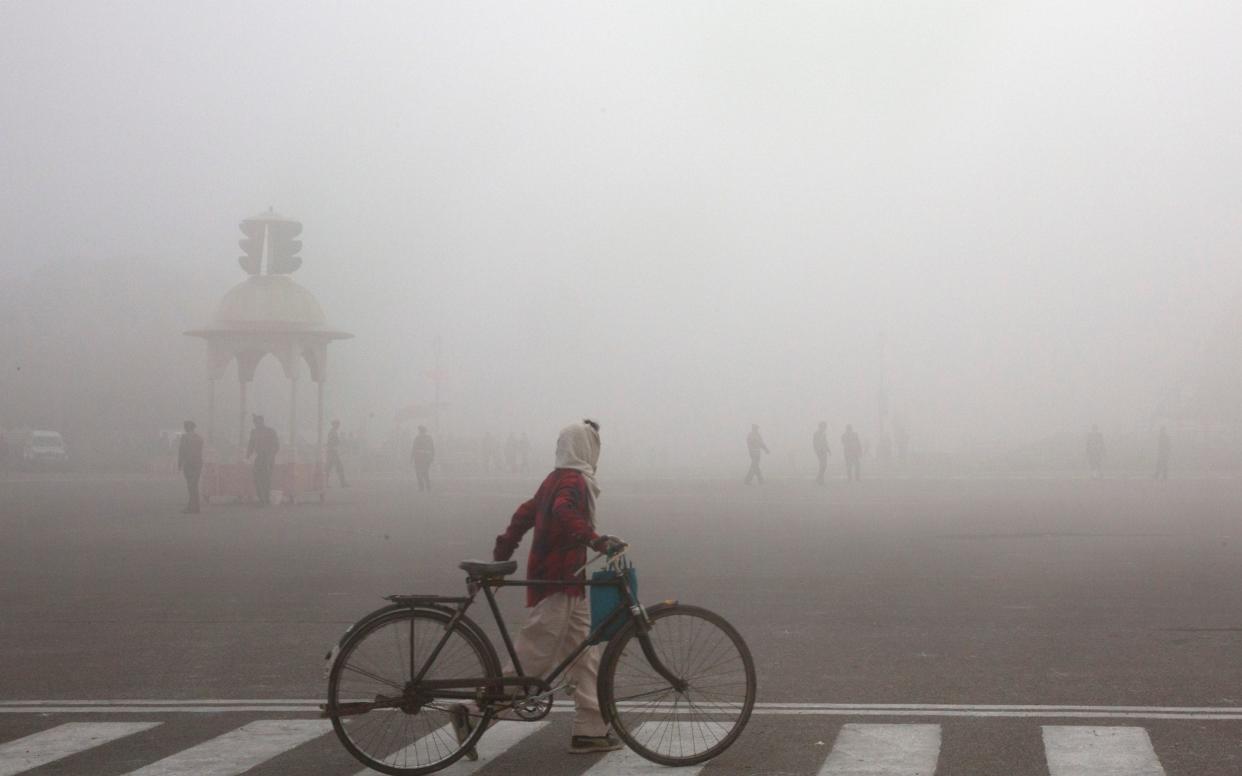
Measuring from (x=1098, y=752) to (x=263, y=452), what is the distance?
27359mm

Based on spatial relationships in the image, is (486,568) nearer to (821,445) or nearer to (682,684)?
(682,684)

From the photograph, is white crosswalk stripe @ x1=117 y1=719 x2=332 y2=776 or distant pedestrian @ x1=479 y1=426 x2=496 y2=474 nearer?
white crosswalk stripe @ x1=117 y1=719 x2=332 y2=776

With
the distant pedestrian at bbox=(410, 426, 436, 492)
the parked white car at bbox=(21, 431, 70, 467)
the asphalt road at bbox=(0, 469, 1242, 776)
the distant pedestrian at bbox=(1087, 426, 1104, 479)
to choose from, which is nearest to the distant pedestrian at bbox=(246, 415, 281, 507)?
the asphalt road at bbox=(0, 469, 1242, 776)

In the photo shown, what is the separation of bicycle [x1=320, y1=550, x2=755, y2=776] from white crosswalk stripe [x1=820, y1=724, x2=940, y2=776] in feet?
1.62

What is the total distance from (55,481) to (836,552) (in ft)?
123

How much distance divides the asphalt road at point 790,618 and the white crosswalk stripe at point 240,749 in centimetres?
10

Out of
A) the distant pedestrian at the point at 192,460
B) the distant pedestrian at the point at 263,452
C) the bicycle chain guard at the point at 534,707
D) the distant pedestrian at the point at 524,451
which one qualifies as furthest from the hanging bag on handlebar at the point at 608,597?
the distant pedestrian at the point at 524,451

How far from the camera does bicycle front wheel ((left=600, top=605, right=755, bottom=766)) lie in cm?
705

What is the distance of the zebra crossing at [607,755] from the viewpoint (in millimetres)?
6789

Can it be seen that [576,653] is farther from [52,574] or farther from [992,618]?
[52,574]

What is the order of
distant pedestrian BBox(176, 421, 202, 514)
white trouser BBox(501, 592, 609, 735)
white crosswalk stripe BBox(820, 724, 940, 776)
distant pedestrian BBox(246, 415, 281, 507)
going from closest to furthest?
white crosswalk stripe BBox(820, 724, 940, 776)
white trouser BBox(501, 592, 609, 735)
distant pedestrian BBox(176, 421, 202, 514)
distant pedestrian BBox(246, 415, 281, 507)

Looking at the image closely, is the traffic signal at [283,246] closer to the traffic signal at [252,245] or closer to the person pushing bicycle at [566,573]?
the traffic signal at [252,245]

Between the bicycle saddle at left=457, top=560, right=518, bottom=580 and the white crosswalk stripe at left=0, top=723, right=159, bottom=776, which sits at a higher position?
the bicycle saddle at left=457, top=560, right=518, bottom=580

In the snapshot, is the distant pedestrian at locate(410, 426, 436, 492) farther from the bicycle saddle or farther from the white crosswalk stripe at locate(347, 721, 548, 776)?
the bicycle saddle
